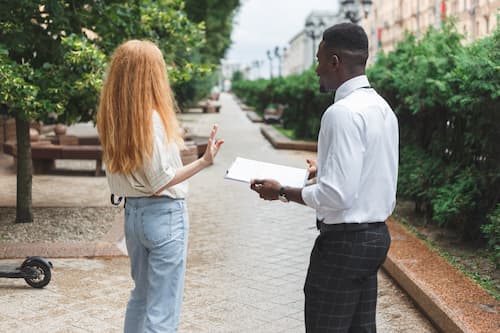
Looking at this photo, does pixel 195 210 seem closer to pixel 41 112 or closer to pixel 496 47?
pixel 41 112

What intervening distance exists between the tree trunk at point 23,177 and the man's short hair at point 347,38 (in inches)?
249

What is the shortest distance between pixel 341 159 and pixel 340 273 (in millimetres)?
530

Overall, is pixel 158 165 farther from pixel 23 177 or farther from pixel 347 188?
pixel 23 177

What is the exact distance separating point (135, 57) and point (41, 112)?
15.7ft

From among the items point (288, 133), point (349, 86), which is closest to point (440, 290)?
point (349, 86)

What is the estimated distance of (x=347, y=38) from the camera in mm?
2951

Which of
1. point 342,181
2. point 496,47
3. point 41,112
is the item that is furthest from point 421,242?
point 342,181

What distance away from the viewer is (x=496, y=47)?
6680 mm

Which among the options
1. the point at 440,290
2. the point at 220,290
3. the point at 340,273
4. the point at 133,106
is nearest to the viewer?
the point at 340,273

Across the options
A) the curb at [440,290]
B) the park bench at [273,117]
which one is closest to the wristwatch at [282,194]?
the curb at [440,290]

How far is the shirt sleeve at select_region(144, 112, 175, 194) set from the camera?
3533mm

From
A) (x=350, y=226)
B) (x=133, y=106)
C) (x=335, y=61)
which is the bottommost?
(x=350, y=226)

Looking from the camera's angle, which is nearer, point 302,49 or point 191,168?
point 191,168

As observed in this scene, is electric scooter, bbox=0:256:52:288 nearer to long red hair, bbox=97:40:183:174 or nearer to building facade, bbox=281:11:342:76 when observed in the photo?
long red hair, bbox=97:40:183:174
